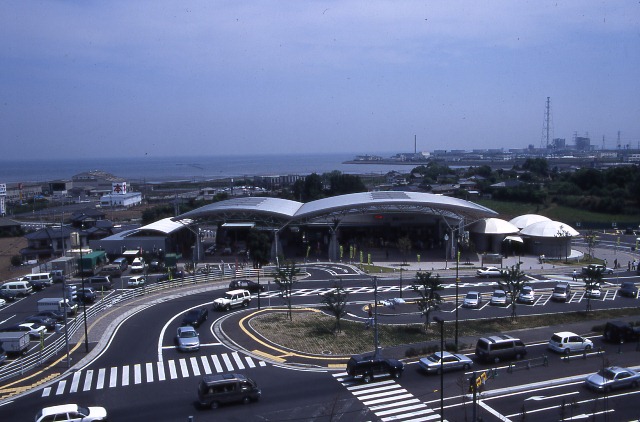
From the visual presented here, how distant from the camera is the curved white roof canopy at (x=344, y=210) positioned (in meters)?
34.4

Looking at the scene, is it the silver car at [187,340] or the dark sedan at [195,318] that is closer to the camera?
the silver car at [187,340]

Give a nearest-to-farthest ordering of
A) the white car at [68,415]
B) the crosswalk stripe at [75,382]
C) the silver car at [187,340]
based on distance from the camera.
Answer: the white car at [68,415]
the crosswalk stripe at [75,382]
the silver car at [187,340]

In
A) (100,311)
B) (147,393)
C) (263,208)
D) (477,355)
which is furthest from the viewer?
(263,208)

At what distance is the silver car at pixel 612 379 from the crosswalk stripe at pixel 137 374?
39.7 feet

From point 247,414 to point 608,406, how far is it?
8.63 m

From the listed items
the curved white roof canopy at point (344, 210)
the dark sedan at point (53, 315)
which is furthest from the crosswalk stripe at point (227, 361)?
the curved white roof canopy at point (344, 210)

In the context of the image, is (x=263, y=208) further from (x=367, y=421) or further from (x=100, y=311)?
(x=367, y=421)

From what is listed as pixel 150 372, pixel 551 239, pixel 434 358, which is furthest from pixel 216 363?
pixel 551 239

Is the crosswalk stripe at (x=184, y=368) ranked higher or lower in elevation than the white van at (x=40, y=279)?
lower

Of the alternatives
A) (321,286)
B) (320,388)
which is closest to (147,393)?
(320,388)

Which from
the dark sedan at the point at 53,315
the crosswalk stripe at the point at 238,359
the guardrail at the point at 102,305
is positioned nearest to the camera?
the guardrail at the point at 102,305

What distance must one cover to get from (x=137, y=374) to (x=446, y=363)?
8.88 m

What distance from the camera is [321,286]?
27969 millimetres

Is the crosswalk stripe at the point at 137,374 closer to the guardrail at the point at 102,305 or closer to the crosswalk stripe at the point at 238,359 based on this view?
the guardrail at the point at 102,305
